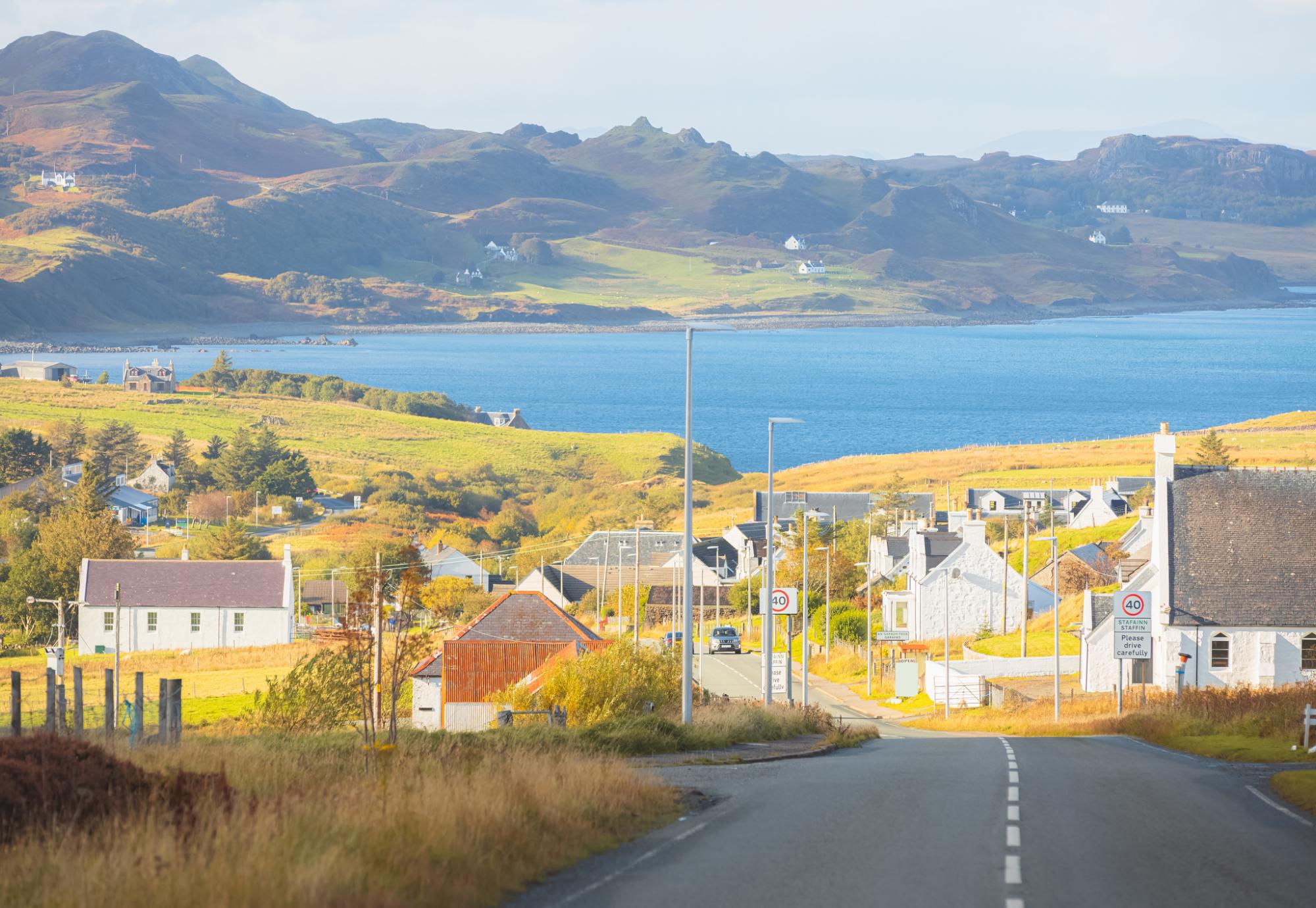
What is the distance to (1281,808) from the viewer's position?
15641mm

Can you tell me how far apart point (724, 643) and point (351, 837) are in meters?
56.0

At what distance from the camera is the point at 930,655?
58.1 m

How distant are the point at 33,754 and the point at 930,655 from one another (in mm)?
49948

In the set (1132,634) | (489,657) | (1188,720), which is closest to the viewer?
(1188,720)

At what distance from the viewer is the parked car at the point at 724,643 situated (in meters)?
65.2

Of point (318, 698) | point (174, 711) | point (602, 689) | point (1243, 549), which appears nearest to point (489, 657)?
point (318, 698)

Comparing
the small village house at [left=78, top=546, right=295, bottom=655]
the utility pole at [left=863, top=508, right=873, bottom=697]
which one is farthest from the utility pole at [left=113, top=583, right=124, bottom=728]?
the utility pole at [left=863, top=508, right=873, bottom=697]

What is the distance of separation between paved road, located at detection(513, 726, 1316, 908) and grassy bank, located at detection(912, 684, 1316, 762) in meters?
→ 5.71

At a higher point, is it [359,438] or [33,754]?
[359,438]

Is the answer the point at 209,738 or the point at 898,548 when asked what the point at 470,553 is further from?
the point at 209,738

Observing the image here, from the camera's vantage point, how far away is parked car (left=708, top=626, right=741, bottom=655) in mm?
65250

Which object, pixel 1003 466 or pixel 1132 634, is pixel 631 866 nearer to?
pixel 1132 634

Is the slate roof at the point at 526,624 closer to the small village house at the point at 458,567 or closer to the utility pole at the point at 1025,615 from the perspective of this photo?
the utility pole at the point at 1025,615

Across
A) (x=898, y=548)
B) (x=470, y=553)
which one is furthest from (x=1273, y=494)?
(x=470, y=553)
